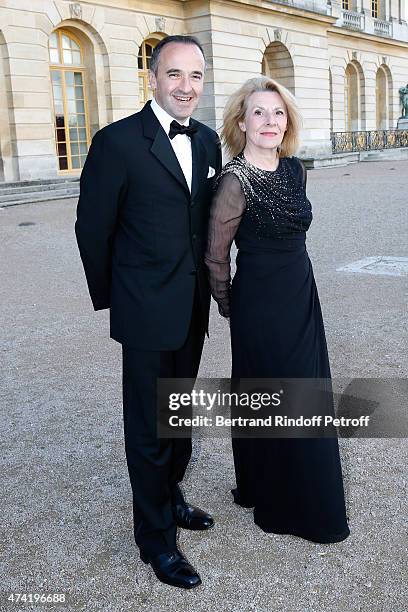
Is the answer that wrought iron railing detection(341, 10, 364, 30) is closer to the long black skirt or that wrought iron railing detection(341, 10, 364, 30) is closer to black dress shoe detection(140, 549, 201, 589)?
the long black skirt

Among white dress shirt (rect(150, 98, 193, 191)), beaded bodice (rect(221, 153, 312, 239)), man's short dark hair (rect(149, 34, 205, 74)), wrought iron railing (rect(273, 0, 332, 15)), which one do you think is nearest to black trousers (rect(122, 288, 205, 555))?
beaded bodice (rect(221, 153, 312, 239))

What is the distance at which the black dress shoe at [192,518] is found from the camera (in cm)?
295

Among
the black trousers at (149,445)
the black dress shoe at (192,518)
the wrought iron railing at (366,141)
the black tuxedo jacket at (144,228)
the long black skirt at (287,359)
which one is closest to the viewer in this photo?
the black tuxedo jacket at (144,228)

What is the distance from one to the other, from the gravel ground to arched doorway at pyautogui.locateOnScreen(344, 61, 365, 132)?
32.0 meters

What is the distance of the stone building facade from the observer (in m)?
18.9

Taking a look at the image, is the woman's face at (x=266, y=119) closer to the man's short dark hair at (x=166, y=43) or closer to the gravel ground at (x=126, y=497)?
the man's short dark hair at (x=166, y=43)

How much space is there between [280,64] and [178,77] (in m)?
27.3

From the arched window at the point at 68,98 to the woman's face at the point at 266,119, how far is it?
18.8 m

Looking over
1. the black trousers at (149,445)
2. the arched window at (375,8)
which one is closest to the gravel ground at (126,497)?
the black trousers at (149,445)

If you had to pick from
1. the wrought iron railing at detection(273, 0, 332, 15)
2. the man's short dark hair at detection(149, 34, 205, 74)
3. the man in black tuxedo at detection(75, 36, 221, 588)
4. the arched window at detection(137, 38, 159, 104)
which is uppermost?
the wrought iron railing at detection(273, 0, 332, 15)

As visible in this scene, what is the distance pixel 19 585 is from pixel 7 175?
58.2 ft

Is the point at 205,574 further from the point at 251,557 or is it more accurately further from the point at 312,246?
the point at 312,246

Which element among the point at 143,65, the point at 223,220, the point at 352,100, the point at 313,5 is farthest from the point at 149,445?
the point at 352,100

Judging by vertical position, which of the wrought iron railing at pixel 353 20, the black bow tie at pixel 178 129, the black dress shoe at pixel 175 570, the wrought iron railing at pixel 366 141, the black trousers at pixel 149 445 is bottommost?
the black dress shoe at pixel 175 570
